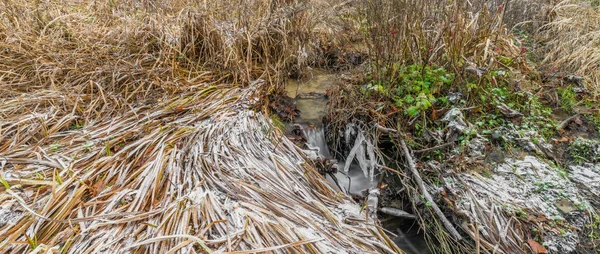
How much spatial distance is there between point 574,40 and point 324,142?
9.05ft

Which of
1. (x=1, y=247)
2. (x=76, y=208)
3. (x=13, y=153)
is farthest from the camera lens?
(x=13, y=153)

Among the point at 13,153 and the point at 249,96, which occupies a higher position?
the point at 13,153

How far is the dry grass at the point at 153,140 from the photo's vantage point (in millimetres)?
1741

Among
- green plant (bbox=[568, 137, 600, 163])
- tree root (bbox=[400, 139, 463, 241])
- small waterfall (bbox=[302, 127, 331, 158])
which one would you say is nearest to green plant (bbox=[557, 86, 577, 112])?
green plant (bbox=[568, 137, 600, 163])

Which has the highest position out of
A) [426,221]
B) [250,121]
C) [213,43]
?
[213,43]

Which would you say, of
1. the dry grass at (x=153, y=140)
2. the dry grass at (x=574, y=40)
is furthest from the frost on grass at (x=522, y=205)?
the dry grass at (x=574, y=40)

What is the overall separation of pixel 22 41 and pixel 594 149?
5031mm

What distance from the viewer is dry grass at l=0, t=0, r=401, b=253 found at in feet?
5.71

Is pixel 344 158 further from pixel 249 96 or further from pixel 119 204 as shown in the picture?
pixel 119 204

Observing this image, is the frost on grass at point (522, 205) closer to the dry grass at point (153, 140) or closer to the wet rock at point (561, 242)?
the wet rock at point (561, 242)

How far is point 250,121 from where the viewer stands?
9.25 feet

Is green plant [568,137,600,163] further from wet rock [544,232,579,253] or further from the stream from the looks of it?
the stream

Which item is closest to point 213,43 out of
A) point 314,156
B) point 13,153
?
point 314,156

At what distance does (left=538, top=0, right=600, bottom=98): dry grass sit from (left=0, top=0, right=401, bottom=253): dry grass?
2.51m
